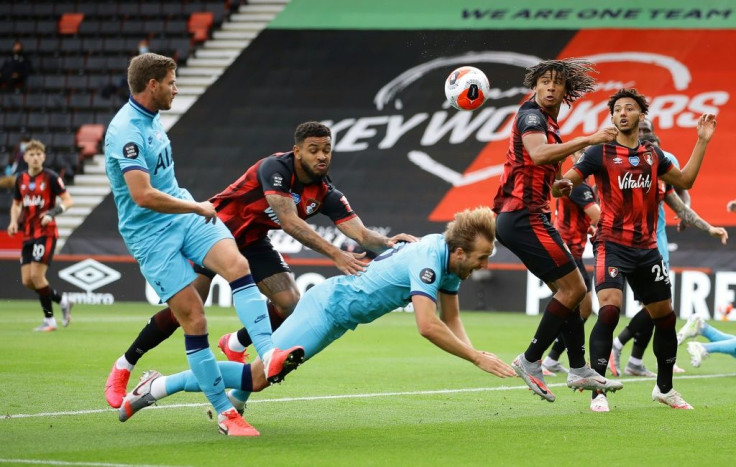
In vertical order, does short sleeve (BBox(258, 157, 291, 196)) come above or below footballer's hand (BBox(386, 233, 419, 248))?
above

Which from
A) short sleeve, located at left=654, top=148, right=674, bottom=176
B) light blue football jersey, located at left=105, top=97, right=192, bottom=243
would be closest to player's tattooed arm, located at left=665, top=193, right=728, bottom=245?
short sleeve, located at left=654, top=148, right=674, bottom=176

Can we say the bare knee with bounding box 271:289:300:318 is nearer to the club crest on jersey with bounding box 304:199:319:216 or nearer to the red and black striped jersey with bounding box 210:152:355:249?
the red and black striped jersey with bounding box 210:152:355:249

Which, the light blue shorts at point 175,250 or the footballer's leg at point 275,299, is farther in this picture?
the footballer's leg at point 275,299

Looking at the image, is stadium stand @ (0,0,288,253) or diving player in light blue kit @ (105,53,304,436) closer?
diving player in light blue kit @ (105,53,304,436)

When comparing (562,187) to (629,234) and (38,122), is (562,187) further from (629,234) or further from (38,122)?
(38,122)

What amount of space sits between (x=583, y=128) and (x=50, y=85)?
13.0 metres

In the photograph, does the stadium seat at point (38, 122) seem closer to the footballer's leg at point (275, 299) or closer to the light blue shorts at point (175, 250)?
the footballer's leg at point (275, 299)

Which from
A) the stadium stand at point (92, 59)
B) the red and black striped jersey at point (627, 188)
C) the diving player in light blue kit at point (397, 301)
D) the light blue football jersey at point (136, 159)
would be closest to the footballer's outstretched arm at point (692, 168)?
the red and black striped jersey at point (627, 188)

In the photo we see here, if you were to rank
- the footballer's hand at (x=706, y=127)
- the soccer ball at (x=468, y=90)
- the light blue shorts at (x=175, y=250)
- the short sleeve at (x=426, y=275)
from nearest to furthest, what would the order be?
the short sleeve at (x=426, y=275) < the light blue shorts at (x=175, y=250) < the footballer's hand at (x=706, y=127) < the soccer ball at (x=468, y=90)

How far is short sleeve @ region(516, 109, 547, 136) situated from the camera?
8289 millimetres

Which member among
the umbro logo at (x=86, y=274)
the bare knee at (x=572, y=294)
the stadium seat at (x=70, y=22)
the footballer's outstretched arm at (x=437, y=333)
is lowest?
the umbro logo at (x=86, y=274)

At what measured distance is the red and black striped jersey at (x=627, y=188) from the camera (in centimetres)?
866

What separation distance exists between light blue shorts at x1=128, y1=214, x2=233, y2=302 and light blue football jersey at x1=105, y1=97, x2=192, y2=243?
7 cm

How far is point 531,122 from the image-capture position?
830cm
